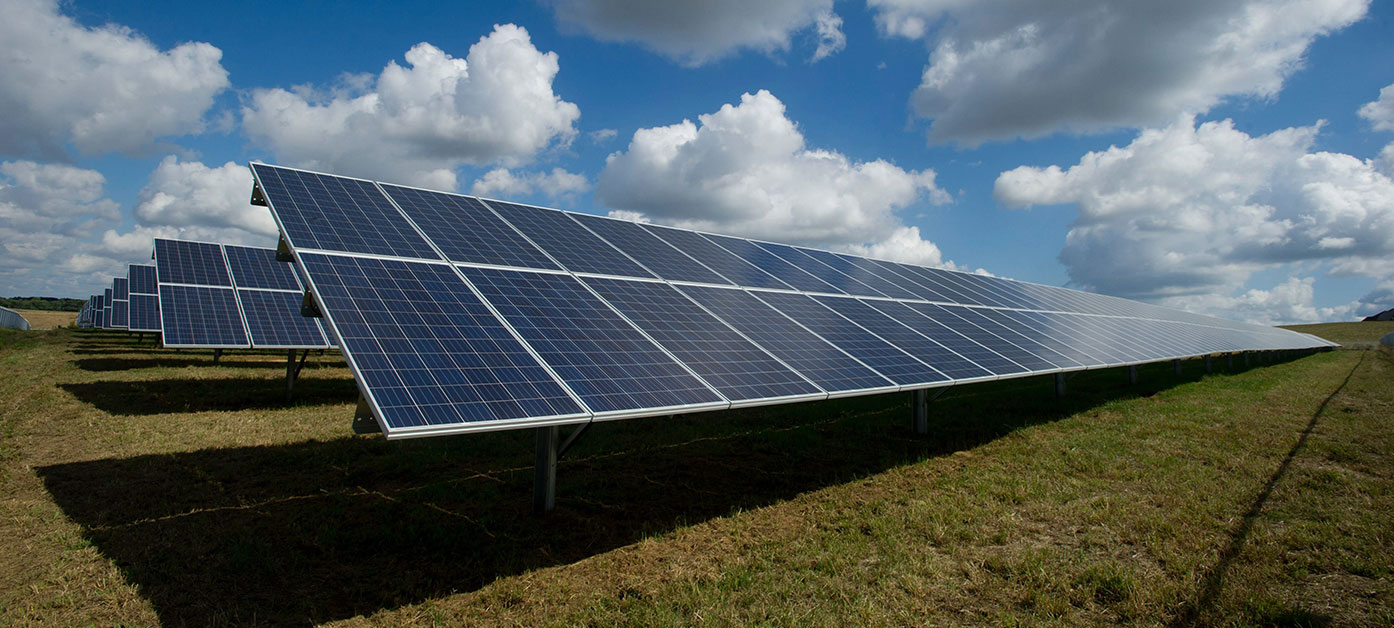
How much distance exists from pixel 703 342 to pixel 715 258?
20.5 ft

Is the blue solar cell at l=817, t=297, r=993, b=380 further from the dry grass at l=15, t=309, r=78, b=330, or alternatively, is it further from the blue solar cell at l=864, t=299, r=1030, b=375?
the dry grass at l=15, t=309, r=78, b=330

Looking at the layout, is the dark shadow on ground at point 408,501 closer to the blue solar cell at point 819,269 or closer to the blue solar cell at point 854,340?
the blue solar cell at point 854,340

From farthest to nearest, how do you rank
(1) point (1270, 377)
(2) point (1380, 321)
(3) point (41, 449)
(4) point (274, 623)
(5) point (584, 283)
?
(2) point (1380, 321) → (1) point (1270, 377) → (3) point (41, 449) → (5) point (584, 283) → (4) point (274, 623)

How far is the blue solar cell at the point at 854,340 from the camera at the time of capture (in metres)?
12.0

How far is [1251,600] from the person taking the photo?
6.79 metres

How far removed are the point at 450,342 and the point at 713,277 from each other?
7.29 metres

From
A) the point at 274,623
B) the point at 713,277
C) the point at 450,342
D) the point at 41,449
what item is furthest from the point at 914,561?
the point at 41,449

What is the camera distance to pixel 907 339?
47.2ft

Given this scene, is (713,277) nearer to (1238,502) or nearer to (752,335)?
(752,335)

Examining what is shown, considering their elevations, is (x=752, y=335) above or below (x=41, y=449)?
above

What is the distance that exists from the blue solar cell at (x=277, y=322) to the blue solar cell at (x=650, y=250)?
10.0m

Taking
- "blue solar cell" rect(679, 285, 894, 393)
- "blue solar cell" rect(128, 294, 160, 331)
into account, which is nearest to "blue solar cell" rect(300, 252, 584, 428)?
"blue solar cell" rect(679, 285, 894, 393)

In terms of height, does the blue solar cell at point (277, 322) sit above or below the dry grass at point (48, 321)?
above

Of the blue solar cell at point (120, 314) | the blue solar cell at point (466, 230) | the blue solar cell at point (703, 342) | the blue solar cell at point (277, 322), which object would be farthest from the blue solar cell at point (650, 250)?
the blue solar cell at point (120, 314)
